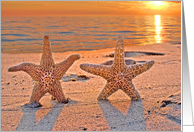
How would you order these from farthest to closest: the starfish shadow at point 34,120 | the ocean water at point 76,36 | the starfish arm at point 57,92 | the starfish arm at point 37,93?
the ocean water at point 76,36, the starfish arm at point 57,92, the starfish arm at point 37,93, the starfish shadow at point 34,120

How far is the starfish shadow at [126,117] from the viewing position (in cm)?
341

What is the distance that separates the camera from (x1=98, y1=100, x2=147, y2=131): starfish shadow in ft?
11.2

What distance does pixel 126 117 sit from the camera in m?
3.71

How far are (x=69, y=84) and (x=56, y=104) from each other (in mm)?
1364

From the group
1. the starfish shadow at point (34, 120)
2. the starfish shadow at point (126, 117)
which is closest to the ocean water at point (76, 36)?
the starfish shadow at point (34, 120)

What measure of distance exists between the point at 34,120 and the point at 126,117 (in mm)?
1547

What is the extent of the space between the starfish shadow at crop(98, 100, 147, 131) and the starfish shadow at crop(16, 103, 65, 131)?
87cm

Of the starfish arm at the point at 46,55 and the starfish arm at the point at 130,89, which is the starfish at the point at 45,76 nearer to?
the starfish arm at the point at 46,55

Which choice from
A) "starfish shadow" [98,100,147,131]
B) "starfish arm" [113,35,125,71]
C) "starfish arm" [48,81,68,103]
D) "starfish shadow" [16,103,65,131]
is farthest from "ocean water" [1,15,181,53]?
"starfish shadow" [98,100,147,131]

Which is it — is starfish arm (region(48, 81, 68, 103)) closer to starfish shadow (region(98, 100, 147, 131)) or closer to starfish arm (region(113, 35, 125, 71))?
starfish shadow (region(98, 100, 147, 131))

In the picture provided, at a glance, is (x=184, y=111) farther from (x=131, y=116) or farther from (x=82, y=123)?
(x=82, y=123)

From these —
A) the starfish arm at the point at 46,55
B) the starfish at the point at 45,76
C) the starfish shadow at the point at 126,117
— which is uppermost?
the starfish arm at the point at 46,55

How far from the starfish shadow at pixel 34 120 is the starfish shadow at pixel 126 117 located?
874 mm

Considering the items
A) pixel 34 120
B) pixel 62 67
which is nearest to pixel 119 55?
pixel 62 67
